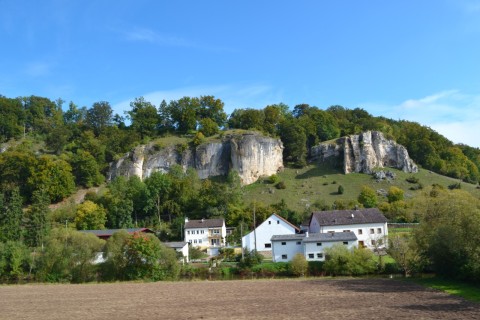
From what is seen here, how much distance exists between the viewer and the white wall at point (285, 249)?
46.4m

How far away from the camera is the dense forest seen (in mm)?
64250

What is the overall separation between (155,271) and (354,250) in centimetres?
1879

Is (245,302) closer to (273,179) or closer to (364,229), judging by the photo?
(364,229)

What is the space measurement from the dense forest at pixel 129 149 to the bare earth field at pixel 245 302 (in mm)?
8843

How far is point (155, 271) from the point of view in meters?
39.0

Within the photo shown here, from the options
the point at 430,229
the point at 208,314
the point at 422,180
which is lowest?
the point at 208,314

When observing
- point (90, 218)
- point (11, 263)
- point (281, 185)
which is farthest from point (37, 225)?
point (281, 185)

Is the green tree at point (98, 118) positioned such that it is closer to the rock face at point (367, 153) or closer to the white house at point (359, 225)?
the rock face at point (367, 153)

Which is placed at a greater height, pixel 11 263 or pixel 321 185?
pixel 321 185

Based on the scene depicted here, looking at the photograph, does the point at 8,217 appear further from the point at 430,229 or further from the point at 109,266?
the point at 430,229

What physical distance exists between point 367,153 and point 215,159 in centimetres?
3298

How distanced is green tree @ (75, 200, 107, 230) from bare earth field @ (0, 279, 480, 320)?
3108cm

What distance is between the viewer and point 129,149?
93.2 metres

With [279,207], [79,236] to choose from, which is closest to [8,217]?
[79,236]
